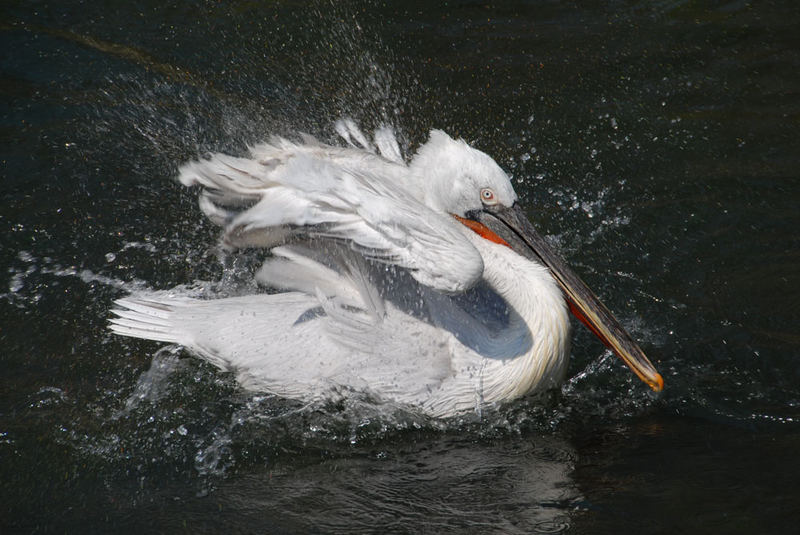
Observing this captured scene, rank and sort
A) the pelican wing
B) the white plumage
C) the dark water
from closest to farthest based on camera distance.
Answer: the dark water → the pelican wing → the white plumage

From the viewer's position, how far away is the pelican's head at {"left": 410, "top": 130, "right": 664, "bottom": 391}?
3.13m

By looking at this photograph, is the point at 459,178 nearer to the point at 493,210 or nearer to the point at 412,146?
the point at 493,210

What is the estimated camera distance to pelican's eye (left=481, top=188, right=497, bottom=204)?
10.3ft

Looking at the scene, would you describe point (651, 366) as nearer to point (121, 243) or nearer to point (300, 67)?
point (121, 243)

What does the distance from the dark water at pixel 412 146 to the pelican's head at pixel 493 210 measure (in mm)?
259

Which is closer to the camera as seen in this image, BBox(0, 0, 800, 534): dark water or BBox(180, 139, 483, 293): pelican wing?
BBox(0, 0, 800, 534): dark water

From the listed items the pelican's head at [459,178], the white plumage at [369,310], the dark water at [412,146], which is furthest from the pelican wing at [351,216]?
the dark water at [412,146]

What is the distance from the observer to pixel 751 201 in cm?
410

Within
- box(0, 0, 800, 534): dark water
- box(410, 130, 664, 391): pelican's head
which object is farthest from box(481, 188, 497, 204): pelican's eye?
box(0, 0, 800, 534): dark water

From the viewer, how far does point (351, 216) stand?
111 inches

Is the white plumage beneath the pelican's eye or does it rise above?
beneath

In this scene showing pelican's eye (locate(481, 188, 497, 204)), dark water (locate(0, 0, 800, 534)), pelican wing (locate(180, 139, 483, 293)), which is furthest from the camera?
pelican's eye (locate(481, 188, 497, 204))

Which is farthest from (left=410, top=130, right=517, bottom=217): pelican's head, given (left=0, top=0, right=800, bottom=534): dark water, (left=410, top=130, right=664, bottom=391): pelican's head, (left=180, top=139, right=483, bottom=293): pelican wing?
(left=0, top=0, right=800, bottom=534): dark water

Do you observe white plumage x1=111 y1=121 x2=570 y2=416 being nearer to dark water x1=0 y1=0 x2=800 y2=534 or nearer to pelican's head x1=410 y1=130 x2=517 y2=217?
pelican's head x1=410 y1=130 x2=517 y2=217
